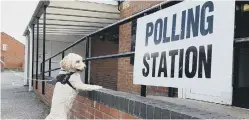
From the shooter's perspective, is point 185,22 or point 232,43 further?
point 185,22

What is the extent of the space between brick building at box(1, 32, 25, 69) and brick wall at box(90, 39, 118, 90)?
30.3 metres

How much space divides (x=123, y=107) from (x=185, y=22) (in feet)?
3.29

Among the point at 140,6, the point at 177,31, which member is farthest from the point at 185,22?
the point at 140,6

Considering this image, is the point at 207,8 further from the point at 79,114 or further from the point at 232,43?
the point at 79,114

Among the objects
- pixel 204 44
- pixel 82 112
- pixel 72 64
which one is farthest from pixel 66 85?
pixel 204 44

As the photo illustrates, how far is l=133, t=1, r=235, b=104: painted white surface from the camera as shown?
1776mm

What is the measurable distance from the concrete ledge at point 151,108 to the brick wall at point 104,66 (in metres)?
8.48

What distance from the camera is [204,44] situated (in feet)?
6.42

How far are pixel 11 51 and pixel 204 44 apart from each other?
46429 mm

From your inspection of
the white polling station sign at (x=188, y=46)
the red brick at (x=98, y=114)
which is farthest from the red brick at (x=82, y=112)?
the white polling station sign at (x=188, y=46)

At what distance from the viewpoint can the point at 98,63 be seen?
44.4ft

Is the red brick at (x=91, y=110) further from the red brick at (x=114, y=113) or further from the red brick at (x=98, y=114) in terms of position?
the red brick at (x=114, y=113)

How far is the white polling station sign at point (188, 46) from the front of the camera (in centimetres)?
181

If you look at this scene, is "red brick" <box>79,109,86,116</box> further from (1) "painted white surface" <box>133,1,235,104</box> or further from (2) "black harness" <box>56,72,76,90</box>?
(1) "painted white surface" <box>133,1,235,104</box>
